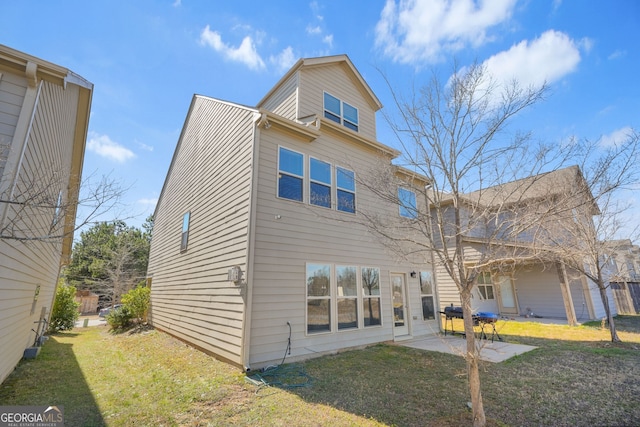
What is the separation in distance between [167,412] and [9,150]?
4238 mm

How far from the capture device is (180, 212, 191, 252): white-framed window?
995 centimetres

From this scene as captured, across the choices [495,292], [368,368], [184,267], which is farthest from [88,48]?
[495,292]

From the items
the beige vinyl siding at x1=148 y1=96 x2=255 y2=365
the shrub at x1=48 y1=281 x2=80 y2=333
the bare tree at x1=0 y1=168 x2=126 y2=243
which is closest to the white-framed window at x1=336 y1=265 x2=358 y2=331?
the beige vinyl siding at x1=148 y1=96 x2=255 y2=365

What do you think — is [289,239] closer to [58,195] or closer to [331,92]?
[58,195]

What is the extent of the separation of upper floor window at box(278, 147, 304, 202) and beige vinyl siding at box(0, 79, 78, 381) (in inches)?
164

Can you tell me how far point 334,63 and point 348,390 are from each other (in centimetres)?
945

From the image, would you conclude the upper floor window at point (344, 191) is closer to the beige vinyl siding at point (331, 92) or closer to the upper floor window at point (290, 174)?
the upper floor window at point (290, 174)

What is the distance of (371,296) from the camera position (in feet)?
27.0

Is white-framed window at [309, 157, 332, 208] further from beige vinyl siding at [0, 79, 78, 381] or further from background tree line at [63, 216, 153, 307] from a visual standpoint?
background tree line at [63, 216, 153, 307]

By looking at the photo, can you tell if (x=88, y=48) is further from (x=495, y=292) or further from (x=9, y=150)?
(x=495, y=292)

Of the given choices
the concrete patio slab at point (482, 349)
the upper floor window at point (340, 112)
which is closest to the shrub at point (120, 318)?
the concrete patio slab at point (482, 349)

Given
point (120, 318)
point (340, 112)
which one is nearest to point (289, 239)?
point (340, 112)

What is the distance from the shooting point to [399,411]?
156 inches

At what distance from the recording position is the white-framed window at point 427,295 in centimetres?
986
